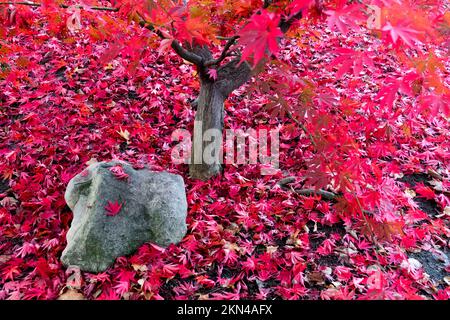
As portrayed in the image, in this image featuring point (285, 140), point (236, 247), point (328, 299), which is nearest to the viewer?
point (328, 299)

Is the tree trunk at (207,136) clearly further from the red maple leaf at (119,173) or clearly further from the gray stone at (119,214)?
the red maple leaf at (119,173)

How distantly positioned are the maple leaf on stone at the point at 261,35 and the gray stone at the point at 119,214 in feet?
5.15

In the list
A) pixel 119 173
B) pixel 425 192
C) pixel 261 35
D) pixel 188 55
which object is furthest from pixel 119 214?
pixel 425 192

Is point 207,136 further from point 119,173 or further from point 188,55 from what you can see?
point 119,173

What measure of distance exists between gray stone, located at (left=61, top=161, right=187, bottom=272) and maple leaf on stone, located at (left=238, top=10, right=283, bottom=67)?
157 centimetres

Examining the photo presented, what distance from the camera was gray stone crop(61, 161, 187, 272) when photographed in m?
2.62

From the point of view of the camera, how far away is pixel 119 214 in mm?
2752

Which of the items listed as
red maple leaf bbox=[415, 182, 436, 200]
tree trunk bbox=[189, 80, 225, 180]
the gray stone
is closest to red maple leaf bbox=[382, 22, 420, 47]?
tree trunk bbox=[189, 80, 225, 180]

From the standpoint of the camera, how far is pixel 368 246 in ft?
9.83

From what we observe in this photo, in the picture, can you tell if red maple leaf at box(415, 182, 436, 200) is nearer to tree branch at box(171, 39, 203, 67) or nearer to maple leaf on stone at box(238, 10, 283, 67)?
tree branch at box(171, 39, 203, 67)

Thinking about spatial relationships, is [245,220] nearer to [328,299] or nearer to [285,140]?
[328,299]

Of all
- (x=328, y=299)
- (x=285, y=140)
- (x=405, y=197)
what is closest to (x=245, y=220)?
(x=328, y=299)

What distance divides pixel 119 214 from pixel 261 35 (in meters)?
1.76

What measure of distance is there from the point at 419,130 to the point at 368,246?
2.03 m
